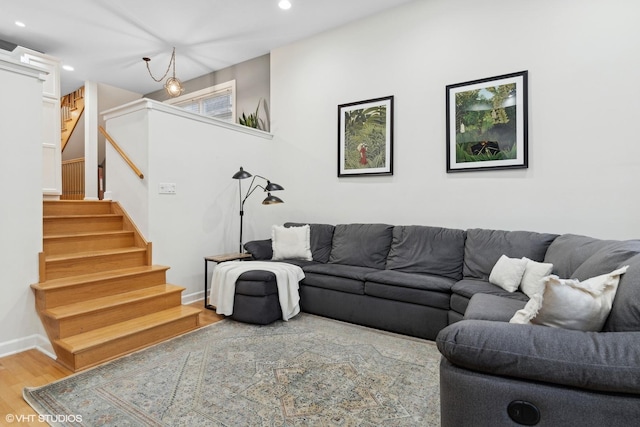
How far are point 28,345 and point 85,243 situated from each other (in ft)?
3.51

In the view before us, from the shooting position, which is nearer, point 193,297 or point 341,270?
point 341,270

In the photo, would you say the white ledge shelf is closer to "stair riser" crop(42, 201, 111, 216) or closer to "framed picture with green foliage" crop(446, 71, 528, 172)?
"stair riser" crop(42, 201, 111, 216)

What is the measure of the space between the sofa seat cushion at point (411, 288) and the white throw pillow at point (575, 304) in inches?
59.5

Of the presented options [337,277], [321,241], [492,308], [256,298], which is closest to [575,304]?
[492,308]

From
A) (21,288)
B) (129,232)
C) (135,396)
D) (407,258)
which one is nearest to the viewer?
(135,396)

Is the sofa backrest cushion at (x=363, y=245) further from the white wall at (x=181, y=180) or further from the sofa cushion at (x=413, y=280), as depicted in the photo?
the white wall at (x=181, y=180)

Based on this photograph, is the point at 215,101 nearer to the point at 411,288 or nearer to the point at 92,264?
the point at 92,264

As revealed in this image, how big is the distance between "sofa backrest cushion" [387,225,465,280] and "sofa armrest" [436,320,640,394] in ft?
6.64

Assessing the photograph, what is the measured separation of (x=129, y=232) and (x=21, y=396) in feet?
6.58

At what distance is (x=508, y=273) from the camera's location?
269 cm

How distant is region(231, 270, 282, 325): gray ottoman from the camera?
319cm

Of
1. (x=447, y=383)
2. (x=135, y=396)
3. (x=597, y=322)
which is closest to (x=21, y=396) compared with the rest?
(x=135, y=396)

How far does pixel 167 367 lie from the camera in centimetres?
239

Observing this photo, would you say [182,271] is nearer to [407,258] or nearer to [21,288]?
[21,288]
